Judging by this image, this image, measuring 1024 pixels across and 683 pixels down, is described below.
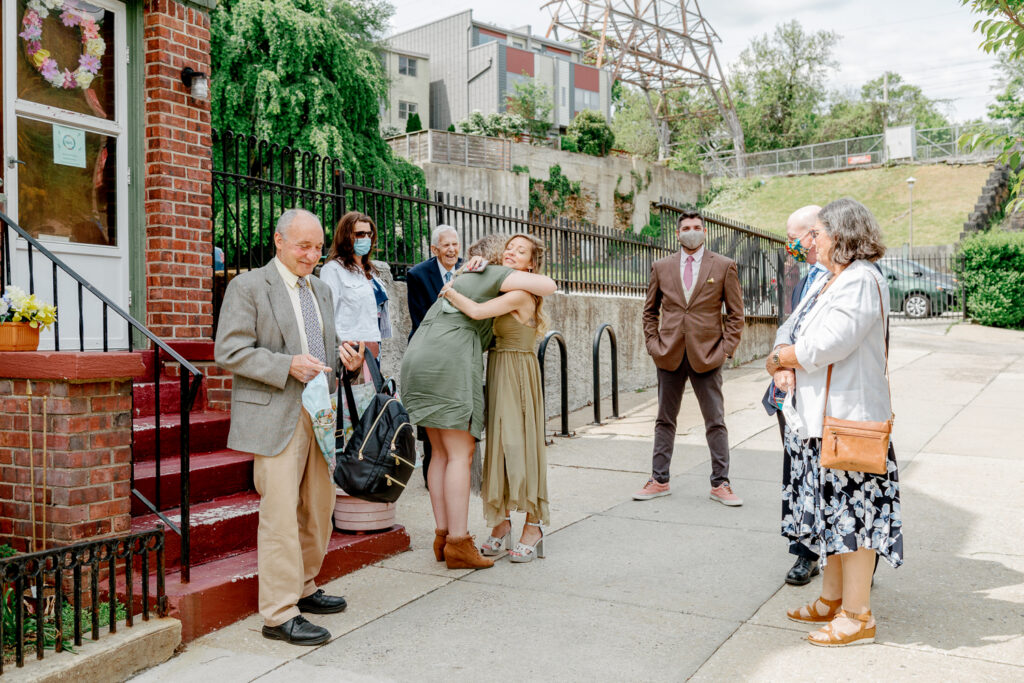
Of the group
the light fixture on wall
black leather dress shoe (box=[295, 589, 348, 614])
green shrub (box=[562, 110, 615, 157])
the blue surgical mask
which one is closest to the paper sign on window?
the light fixture on wall

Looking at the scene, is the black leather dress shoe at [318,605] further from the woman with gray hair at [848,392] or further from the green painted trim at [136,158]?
the green painted trim at [136,158]

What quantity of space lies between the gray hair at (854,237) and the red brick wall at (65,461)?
3.19 metres

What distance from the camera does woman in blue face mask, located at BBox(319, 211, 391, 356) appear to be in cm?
553

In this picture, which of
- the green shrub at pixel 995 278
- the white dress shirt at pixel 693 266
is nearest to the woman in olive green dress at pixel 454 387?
the white dress shirt at pixel 693 266

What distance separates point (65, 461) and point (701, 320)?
412 cm

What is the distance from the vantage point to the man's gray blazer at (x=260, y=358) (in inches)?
139

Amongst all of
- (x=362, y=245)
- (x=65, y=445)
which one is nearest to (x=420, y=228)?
(x=362, y=245)

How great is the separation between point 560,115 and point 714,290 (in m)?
43.8

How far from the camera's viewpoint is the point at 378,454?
13.5 ft

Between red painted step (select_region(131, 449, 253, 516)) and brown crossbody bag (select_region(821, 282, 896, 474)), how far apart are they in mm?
3086

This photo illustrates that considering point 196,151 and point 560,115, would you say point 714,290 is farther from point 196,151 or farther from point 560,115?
point 560,115

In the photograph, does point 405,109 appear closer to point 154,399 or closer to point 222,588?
point 154,399

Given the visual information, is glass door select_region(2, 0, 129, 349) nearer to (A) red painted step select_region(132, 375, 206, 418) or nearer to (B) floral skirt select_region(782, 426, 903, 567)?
(A) red painted step select_region(132, 375, 206, 418)

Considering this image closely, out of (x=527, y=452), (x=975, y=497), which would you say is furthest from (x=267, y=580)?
(x=975, y=497)
